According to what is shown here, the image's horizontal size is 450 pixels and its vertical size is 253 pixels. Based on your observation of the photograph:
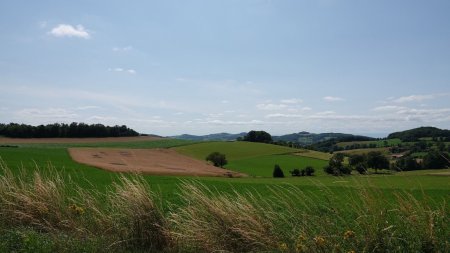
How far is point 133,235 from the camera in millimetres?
6539

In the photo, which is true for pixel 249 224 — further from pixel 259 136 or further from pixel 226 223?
pixel 259 136

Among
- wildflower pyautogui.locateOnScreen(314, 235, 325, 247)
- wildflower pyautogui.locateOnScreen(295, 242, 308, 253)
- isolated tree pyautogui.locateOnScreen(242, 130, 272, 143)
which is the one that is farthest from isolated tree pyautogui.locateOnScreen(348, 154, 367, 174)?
isolated tree pyautogui.locateOnScreen(242, 130, 272, 143)

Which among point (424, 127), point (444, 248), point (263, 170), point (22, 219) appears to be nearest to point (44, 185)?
point (22, 219)

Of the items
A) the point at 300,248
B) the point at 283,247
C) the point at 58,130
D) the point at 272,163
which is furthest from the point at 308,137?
the point at 300,248

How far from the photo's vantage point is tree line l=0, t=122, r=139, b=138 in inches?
3442

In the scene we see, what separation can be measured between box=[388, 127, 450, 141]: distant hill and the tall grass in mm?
86122

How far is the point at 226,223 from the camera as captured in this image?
6.04 meters

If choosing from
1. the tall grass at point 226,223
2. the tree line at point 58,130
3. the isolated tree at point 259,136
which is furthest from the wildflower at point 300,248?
the isolated tree at point 259,136

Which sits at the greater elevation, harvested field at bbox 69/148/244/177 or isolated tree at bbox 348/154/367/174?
isolated tree at bbox 348/154/367/174

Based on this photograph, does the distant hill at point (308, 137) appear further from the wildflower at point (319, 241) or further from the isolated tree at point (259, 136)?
the wildflower at point (319, 241)

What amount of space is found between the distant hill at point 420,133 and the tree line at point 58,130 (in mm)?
68302

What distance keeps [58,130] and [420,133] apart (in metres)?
81.3

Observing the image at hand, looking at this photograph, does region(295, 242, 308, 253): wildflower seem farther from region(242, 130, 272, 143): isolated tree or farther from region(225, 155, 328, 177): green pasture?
region(242, 130, 272, 143): isolated tree

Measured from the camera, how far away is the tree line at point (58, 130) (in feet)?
287
